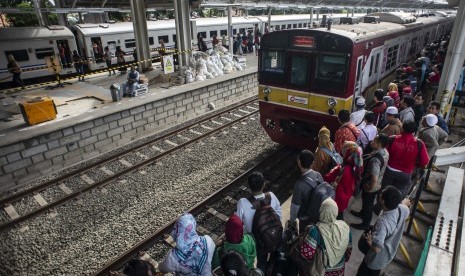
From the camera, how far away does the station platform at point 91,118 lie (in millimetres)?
7750

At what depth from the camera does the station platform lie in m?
7.75

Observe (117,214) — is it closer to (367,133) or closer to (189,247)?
(189,247)

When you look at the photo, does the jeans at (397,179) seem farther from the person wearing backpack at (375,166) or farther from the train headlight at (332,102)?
the train headlight at (332,102)

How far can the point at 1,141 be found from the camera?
742 cm

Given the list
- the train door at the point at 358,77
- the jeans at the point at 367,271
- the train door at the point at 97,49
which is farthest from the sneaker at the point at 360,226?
the train door at the point at 97,49

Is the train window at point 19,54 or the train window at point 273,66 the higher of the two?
the train window at point 273,66

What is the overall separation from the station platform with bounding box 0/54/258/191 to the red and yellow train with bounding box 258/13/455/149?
4506 millimetres

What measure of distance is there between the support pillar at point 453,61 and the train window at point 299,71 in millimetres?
3356

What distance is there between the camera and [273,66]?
23.5 feet

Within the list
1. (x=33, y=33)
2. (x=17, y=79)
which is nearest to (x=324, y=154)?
(x=17, y=79)

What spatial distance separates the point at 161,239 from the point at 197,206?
3.19 ft

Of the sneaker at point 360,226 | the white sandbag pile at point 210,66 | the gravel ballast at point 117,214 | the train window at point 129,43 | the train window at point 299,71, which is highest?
the train window at point 299,71

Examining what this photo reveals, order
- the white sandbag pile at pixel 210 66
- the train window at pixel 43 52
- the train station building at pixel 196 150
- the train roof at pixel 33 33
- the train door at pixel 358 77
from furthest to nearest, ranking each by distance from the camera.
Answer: the train window at pixel 43 52, the train roof at pixel 33 33, the white sandbag pile at pixel 210 66, the train door at pixel 358 77, the train station building at pixel 196 150

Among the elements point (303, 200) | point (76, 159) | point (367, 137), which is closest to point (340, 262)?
point (303, 200)
